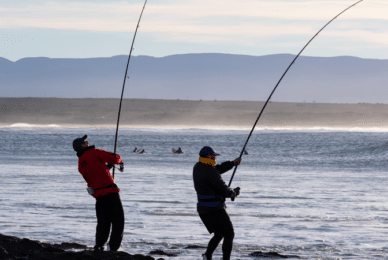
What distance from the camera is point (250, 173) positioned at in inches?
771

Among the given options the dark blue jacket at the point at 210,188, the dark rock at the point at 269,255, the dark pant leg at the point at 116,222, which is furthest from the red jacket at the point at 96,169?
the dark rock at the point at 269,255

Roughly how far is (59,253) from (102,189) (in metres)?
0.74

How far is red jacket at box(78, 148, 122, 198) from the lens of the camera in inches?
260

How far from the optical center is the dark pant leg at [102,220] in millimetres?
6691

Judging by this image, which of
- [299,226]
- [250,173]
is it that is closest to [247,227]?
[299,226]

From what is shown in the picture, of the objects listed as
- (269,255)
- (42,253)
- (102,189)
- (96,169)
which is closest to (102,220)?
(102,189)

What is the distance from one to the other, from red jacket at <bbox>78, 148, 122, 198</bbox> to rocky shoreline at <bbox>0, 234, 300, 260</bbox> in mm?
→ 622

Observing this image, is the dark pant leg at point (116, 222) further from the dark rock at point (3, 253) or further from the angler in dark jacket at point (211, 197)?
the dark rock at point (3, 253)

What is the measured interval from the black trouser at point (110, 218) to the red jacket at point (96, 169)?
8cm

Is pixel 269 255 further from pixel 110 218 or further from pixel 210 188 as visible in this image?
pixel 110 218

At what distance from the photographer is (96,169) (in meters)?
6.61

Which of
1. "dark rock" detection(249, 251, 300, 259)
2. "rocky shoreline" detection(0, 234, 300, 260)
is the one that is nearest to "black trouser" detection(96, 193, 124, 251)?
"rocky shoreline" detection(0, 234, 300, 260)

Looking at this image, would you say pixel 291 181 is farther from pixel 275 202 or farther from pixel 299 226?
pixel 299 226

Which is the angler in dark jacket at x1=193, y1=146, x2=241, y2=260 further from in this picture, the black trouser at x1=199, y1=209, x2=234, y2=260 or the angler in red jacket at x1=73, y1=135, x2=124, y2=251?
the angler in red jacket at x1=73, y1=135, x2=124, y2=251
